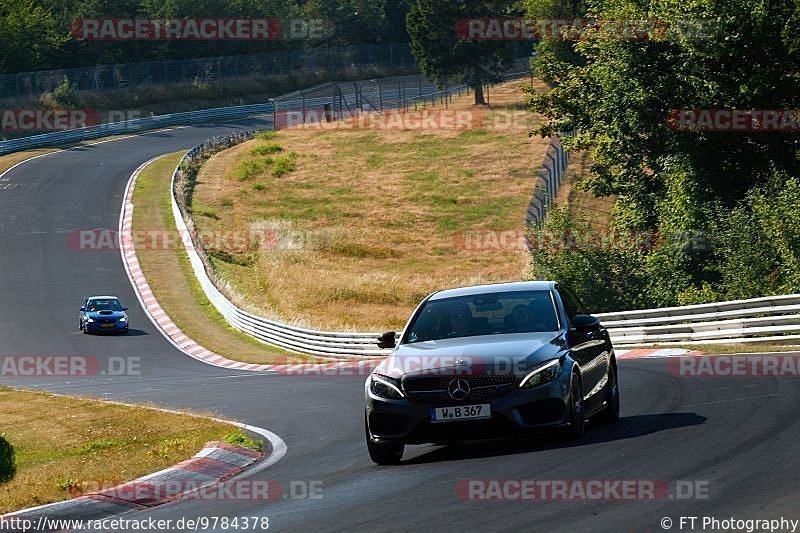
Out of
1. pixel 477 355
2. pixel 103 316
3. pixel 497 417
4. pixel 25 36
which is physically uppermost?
pixel 25 36

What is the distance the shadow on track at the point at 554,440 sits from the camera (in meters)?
11.2

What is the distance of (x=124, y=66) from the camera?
95.3 m

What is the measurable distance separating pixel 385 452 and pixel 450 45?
8398 centimetres

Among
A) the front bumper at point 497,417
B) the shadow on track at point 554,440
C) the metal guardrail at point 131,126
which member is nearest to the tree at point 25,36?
the metal guardrail at point 131,126

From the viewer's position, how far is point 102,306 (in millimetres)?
39281

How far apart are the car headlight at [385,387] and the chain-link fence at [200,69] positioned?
7893 cm

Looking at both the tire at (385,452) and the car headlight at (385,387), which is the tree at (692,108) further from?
the car headlight at (385,387)

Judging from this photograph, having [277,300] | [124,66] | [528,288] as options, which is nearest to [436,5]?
[124,66]

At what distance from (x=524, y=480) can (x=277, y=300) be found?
35281 millimetres

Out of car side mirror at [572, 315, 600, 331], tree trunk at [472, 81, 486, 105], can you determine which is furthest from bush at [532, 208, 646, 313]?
tree trunk at [472, 81, 486, 105]

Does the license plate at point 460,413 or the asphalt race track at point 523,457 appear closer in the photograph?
the asphalt race track at point 523,457

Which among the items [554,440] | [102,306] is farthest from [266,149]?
[554,440]

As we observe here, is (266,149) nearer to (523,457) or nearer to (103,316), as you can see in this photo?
(103,316)

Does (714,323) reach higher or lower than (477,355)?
lower
